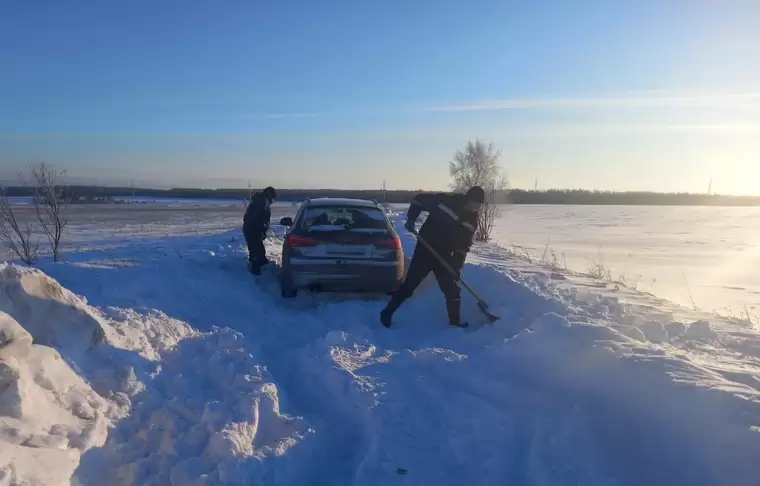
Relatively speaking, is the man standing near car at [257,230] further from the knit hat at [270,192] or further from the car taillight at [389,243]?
the car taillight at [389,243]

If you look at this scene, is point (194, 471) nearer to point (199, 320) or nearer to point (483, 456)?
point (483, 456)

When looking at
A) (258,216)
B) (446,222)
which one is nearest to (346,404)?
(446,222)

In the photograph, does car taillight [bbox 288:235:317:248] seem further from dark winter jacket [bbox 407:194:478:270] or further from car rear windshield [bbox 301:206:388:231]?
dark winter jacket [bbox 407:194:478:270]

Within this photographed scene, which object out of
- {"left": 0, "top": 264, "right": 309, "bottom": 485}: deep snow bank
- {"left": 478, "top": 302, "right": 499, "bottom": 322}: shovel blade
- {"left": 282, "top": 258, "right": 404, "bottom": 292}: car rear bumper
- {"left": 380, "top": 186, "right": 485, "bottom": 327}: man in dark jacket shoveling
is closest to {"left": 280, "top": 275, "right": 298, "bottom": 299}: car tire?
Result: {"left": 282, "top": 258, "right": 404, "bottom": 292}: car rear bumper

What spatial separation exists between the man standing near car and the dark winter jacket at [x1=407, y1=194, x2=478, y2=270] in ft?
12.3

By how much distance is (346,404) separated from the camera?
4895mm

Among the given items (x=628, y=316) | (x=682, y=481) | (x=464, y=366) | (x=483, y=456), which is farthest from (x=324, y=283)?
(x=682, y=481)

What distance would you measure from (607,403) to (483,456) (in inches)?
39.1

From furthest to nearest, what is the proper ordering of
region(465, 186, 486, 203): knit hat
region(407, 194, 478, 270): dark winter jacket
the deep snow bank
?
region(407, 194, 478, 270): dark winter jacket → region(465, 186, 486, 203): knit hat → the deep snow bank

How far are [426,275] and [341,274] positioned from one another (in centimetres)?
131

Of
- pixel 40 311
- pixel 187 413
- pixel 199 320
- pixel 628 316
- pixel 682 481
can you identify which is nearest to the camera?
pixel 682 481

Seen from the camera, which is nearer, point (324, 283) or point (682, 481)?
point (682, 481)

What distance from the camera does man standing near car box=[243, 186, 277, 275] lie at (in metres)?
10.7

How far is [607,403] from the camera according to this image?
4.30 m
